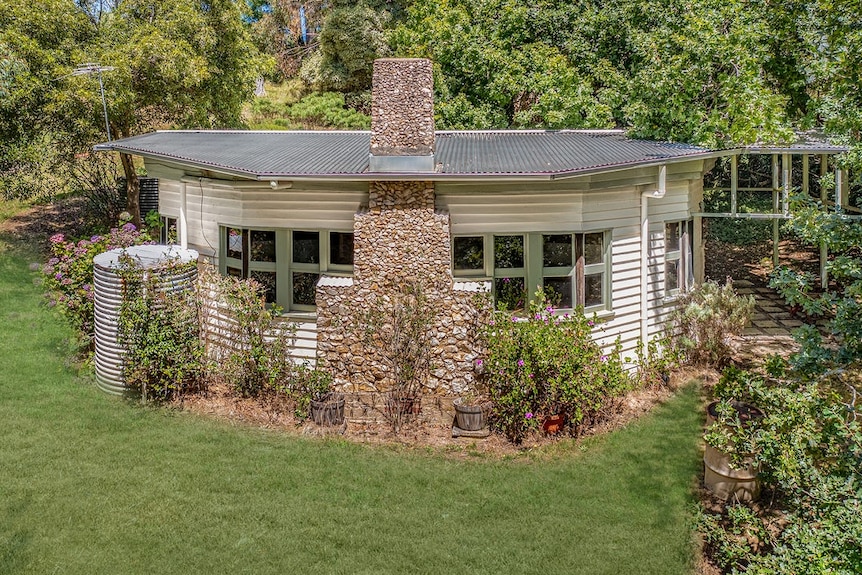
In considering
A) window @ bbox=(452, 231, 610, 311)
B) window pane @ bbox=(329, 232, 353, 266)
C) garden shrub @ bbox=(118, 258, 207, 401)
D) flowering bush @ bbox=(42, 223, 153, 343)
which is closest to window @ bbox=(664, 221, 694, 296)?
window @ bbox=(452, 231, 610, 311)

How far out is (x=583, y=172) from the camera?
25.7 feet

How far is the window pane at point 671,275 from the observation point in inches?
395

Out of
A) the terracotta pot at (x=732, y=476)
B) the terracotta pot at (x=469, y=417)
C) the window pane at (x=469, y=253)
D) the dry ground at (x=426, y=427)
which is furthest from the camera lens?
the window pane at (x=469, y=253)

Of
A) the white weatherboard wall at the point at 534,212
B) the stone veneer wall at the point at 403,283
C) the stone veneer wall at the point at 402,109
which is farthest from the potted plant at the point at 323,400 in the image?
the stone veneer wall at the point at 402,109

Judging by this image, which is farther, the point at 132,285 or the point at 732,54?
the point at 732,54

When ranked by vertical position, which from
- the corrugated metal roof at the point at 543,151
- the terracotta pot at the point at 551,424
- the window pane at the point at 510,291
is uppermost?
the corrugated metal roof at the point at 543,151

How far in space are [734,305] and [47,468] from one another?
9557 mm

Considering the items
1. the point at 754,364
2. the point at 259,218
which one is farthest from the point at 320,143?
the point at 754,364

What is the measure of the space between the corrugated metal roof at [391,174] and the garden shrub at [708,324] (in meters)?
2.33

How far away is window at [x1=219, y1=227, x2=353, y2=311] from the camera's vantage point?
9008mm

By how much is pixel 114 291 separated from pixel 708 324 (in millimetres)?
8694

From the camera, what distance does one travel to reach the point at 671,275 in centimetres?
1016

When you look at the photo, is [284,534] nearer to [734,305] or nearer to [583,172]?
[583,172]

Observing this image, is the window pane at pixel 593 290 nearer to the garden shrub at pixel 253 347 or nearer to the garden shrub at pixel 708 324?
the garden shrub at pixel 708 324
